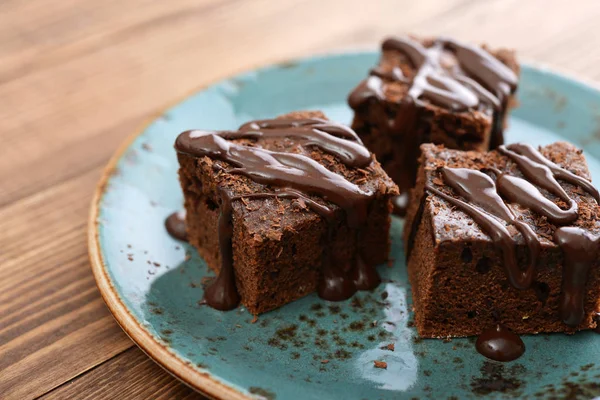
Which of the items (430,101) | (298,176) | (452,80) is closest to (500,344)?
(298,176)

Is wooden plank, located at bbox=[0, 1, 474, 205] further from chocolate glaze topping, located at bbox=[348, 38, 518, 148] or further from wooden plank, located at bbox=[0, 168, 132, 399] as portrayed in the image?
chocolate glaze topping, located at bbox=[348, 38, 518, 148]

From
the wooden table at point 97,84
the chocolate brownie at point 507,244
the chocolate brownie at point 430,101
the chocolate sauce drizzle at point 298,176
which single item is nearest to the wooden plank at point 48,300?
the wooden table at point 97,84

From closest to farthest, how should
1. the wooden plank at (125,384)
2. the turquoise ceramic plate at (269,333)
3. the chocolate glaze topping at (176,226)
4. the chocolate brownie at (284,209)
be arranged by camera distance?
the turquoise ceramic plate at (269,333) → the wooden plank at (125,384) → the chocolate brownie at (284,209) → the chocolate glaze topping at (176,226)

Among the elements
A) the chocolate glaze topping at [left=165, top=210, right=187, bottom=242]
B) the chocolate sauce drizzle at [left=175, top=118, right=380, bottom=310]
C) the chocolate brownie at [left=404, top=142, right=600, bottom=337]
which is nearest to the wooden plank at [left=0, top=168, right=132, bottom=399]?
the chocolate glaze topping at [left=165, top=210, right=187, bottom=242]

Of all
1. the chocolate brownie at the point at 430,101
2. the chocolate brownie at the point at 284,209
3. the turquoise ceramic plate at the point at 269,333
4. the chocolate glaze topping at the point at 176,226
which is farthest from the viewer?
the chocolate brownie at the point at 430,101

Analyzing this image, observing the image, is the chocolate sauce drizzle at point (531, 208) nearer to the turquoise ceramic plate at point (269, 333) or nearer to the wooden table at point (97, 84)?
the turquoise ceramic plate at point (269, 333)
